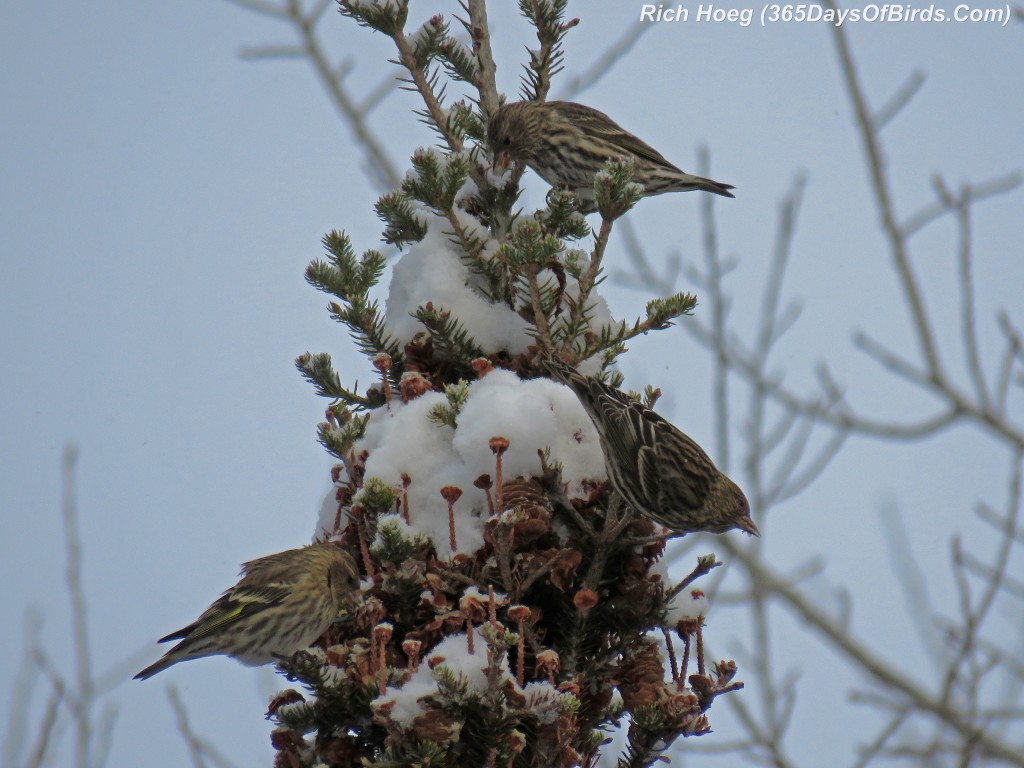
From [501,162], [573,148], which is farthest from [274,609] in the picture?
[573,148]

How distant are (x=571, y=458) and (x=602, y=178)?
95cm

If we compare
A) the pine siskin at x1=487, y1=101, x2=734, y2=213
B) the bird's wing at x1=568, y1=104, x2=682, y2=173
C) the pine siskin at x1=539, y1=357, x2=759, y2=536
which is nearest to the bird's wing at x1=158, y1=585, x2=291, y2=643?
the pine siskin at x1=539, y1=357, x2=759, y2=536

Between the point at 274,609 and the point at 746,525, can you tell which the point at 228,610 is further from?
the point at 746,525

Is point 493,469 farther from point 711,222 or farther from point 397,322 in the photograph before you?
point 711,222

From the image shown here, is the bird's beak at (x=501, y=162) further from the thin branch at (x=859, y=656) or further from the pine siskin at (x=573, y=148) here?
the thin branch at (x=859, y=656)

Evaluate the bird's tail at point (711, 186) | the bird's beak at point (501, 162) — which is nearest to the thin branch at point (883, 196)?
the bird's tail at point (711, 186)

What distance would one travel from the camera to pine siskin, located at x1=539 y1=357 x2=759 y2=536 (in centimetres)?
365

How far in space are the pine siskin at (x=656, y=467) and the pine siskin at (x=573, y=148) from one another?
2.86 feet

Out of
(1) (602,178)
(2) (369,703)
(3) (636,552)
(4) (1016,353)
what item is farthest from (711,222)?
(2) (369,703)

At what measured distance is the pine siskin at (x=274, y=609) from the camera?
11.7 feet

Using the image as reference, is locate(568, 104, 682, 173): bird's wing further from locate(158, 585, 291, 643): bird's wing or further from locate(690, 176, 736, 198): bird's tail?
locate(158, 585, 291, 643): bird's wing

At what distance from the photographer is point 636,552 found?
3486 millimetres

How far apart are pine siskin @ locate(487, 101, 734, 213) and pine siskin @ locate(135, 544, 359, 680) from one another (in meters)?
1.68

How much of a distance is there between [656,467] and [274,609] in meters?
1.52
